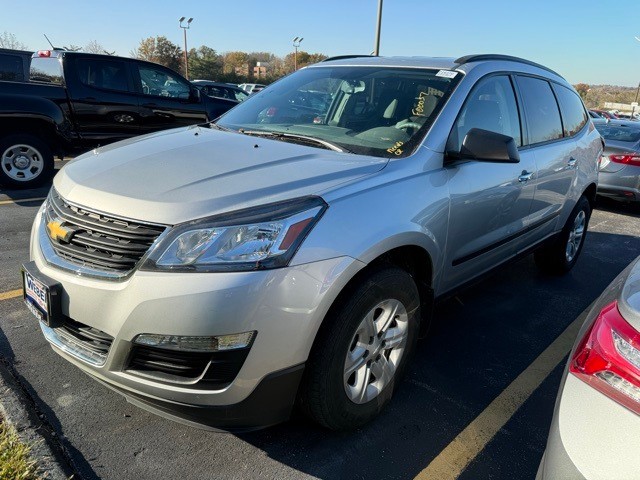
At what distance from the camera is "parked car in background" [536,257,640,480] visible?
50.3 inches

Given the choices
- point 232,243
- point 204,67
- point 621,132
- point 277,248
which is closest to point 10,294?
point 232,243

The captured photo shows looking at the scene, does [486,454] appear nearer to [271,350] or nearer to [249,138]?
[271,350]

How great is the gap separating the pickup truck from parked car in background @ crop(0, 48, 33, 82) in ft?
13.1

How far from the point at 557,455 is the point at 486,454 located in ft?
3.40

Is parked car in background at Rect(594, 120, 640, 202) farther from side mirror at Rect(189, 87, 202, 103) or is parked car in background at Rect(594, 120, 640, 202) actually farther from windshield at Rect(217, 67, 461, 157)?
side mirror at Rect(189, 87, 202, 103)

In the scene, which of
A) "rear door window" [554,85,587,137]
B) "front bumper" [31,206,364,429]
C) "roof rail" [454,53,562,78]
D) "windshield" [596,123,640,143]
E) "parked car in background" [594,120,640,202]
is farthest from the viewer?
"windshield" [596,123,640,143]

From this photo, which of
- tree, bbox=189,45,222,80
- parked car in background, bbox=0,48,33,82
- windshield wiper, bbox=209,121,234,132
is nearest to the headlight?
windshield wiper, bbox=209,121,234,132

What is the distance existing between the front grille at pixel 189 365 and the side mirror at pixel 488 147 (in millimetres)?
1564

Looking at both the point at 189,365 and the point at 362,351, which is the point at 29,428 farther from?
the point at 362,351

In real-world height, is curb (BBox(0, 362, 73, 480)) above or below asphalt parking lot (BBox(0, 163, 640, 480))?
above

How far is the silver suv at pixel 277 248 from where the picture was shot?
184 cm

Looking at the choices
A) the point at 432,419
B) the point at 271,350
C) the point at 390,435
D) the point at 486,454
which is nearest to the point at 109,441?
the point at 271,350

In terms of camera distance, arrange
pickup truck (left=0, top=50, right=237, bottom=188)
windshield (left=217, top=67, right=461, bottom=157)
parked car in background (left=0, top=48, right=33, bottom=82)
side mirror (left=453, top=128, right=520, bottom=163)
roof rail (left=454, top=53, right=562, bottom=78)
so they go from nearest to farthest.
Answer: side mirror (left=453, top=128, right=520, bottom=163), windshield (left=217, top=67, right=461, bottom=157), roof rail (left=454, top=53, right=562, bottom=78), pickup truck (left=0, top=50, right=237, bottom=188), parked car in background (left=0, top=48, right=33, bottom=82)

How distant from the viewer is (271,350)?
74.2 inches
